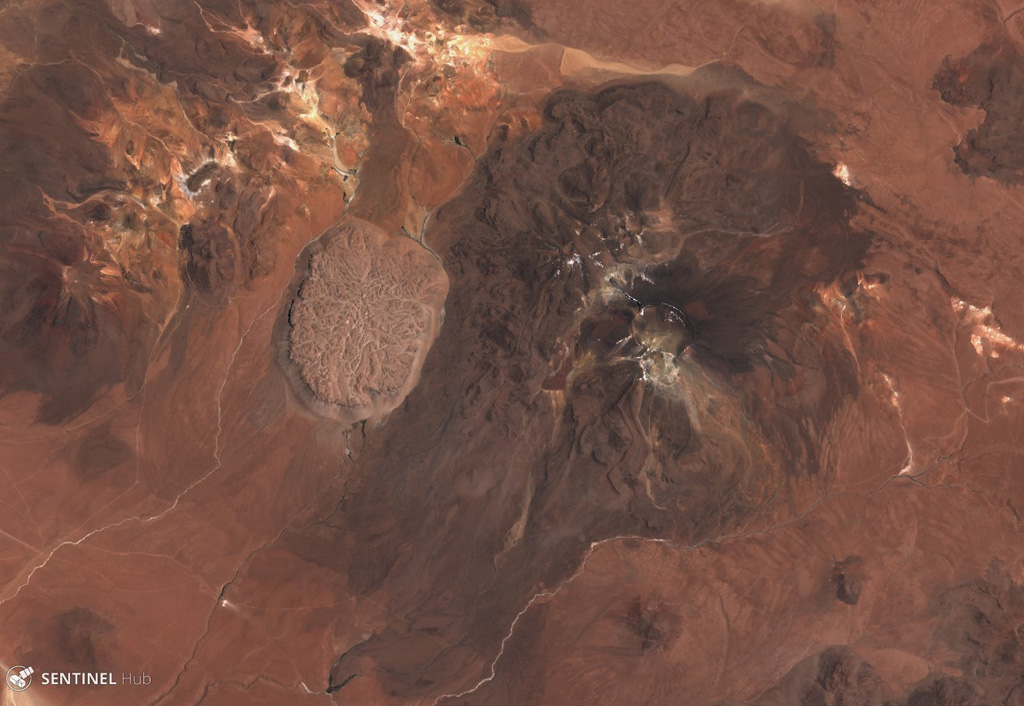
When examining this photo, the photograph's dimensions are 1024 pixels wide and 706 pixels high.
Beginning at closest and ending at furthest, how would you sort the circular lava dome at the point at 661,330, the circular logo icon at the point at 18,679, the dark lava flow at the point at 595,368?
the circular logo icon at the point at 18,679, the dark lava flow at the point at 595,368, the circular lava dome at the point at 661,330

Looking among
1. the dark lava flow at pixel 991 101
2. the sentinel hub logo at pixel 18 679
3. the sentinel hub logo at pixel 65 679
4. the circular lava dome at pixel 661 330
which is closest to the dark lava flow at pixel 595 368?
the circular lava dome at pixel 661 330

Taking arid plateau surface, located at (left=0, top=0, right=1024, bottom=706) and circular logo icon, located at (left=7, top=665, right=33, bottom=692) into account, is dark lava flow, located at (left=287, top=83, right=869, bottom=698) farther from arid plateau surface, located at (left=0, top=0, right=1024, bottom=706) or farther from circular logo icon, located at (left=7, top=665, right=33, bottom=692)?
circular logo icon, located at (left=7, top=665, right=33, bottom=692)

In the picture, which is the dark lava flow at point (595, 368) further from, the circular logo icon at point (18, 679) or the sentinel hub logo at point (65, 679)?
the circular logo icon at point (18, 679)

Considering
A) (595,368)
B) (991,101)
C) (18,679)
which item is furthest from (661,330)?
(18,679)

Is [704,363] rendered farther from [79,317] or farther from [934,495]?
[79,317]

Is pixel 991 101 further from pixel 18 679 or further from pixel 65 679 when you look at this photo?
pixel 18 679
